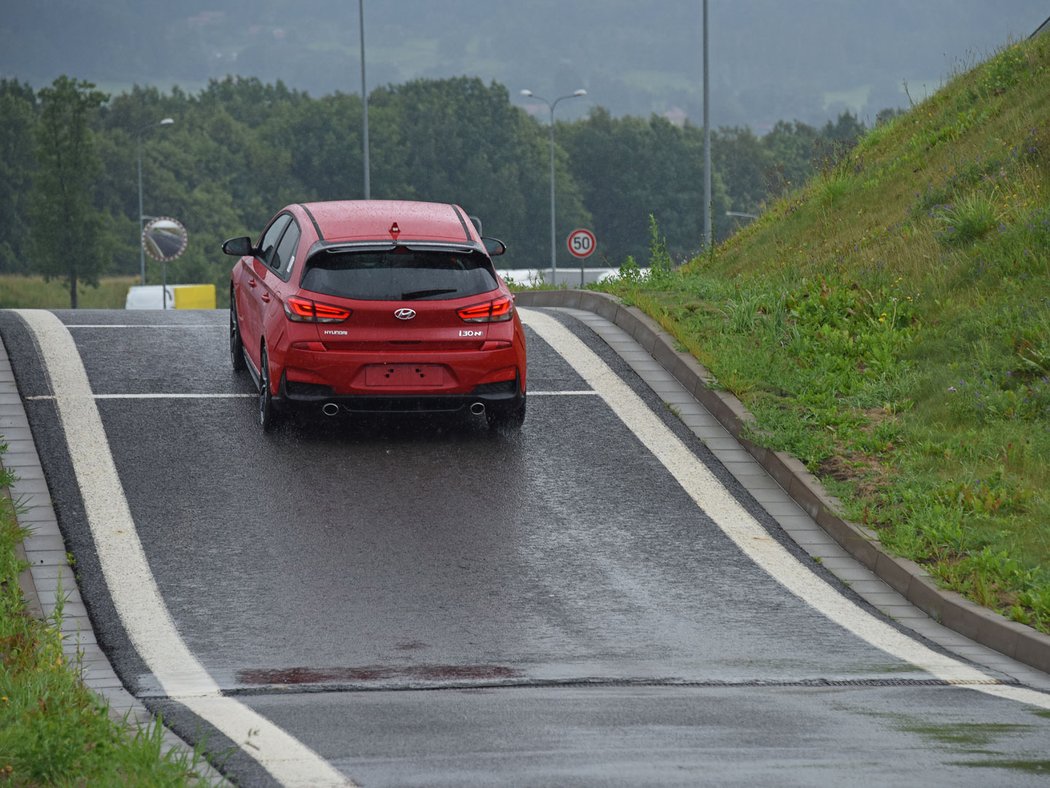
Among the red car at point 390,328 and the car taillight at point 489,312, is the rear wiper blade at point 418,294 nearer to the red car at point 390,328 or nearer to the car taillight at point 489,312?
the red car at point 390,328

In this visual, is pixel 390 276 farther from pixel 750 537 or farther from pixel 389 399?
pixel 750 537

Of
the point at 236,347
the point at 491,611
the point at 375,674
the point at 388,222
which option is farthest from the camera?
the point at 236,347

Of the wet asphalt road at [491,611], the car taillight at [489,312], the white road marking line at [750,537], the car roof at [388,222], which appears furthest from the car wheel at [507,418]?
the car roof at [388,222]

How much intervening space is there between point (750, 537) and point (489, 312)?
2.67 metres

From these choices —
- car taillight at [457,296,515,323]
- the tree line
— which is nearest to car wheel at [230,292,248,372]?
car taillight at [457,296,515,323]

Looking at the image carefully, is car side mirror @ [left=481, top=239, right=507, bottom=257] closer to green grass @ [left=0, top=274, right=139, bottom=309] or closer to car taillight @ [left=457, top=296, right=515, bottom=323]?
car taillight @ [left=457, top=296, right=515, bottom=323]

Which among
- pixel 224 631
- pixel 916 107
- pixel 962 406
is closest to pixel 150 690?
pixel 224 631

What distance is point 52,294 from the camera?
3531 inches

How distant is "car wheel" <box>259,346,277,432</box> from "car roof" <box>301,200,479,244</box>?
3.35ft

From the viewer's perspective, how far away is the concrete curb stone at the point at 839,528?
823cm

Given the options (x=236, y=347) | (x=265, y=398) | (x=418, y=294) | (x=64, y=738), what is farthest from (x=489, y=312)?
(x=64, y=738)

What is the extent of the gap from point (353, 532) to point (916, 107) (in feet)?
45.4

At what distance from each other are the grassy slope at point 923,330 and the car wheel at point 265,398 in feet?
11.6

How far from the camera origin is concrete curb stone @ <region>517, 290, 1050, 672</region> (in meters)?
8.23
